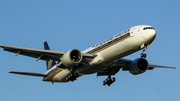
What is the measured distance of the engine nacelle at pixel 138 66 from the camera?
3991 cm

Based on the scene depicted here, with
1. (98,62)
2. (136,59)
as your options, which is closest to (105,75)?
(136,59)

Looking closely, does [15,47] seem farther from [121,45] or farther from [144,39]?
[144,39]

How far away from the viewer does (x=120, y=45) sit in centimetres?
3328

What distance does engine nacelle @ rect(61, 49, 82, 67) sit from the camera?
1353 inches

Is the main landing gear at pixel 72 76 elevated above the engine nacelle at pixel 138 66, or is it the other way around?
the engine nacelle at pixel 138 66

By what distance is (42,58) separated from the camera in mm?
37000

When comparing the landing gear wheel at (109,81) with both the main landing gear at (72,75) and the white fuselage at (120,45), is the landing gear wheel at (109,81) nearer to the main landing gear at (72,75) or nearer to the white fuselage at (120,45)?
the white fuselage at (120,45)

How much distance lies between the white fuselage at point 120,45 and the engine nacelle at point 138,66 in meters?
5.78

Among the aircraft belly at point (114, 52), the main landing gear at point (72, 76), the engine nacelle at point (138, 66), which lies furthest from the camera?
the engine nacelle at point (138, 66)

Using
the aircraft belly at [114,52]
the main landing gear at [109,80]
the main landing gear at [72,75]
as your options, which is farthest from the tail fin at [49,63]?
the aircraft belly at [114,52]

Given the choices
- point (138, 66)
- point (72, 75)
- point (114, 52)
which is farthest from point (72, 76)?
point (138, 66)

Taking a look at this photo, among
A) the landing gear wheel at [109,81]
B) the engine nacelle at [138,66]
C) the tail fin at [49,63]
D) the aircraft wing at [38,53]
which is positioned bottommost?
the landing gear wheel at [109,81]

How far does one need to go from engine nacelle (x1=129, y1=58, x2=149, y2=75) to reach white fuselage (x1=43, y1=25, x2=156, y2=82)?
5777 millimetres

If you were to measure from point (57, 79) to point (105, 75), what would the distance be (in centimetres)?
738
